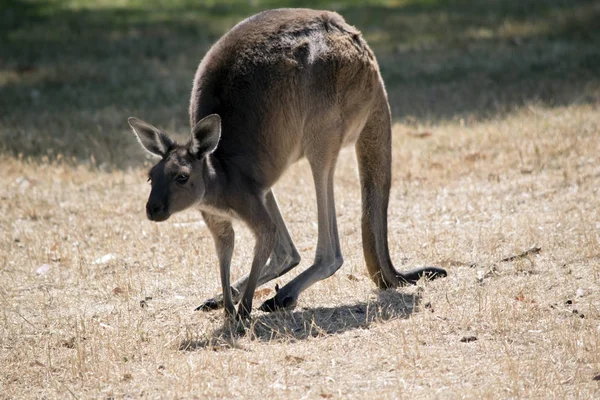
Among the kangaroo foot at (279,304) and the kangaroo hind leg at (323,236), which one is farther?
the kangaroo hind leg at (323,236)

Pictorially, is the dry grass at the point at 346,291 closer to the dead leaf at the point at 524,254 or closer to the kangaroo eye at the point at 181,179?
the dead leaf at the point at 524,254

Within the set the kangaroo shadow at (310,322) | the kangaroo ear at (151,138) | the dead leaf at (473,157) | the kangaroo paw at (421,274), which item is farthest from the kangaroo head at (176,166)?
the dead leaf at (473,157)

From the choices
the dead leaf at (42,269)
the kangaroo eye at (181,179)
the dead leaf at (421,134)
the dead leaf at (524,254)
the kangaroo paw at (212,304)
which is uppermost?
the kangaroo eye at (181,179)

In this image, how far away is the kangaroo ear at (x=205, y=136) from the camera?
4340 mm

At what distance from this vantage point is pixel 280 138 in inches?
192

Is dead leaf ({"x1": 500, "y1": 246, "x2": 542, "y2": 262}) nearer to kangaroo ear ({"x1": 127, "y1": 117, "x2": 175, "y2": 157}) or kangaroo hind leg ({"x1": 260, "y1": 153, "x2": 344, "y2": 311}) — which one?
kangaroo hind leg ({"x1": 260, "y1": 153, "x2": 344, "y2": 311})

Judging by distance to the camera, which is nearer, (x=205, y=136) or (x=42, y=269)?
(x=205, y=136)

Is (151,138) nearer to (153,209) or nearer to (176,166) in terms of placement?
(176,166)

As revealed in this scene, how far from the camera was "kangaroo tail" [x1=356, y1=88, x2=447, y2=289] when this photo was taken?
5027mm

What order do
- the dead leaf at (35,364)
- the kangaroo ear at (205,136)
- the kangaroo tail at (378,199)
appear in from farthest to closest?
the kangaroo tail at (378,199) < the kangaroo ear at (205,136) < the dead leaf at (35,364)

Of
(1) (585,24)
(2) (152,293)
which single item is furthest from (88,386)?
(1) (585,24)

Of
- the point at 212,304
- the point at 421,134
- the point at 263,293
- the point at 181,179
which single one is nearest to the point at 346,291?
the point at 263,293

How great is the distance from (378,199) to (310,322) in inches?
35.2

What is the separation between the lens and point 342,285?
5227 mm
